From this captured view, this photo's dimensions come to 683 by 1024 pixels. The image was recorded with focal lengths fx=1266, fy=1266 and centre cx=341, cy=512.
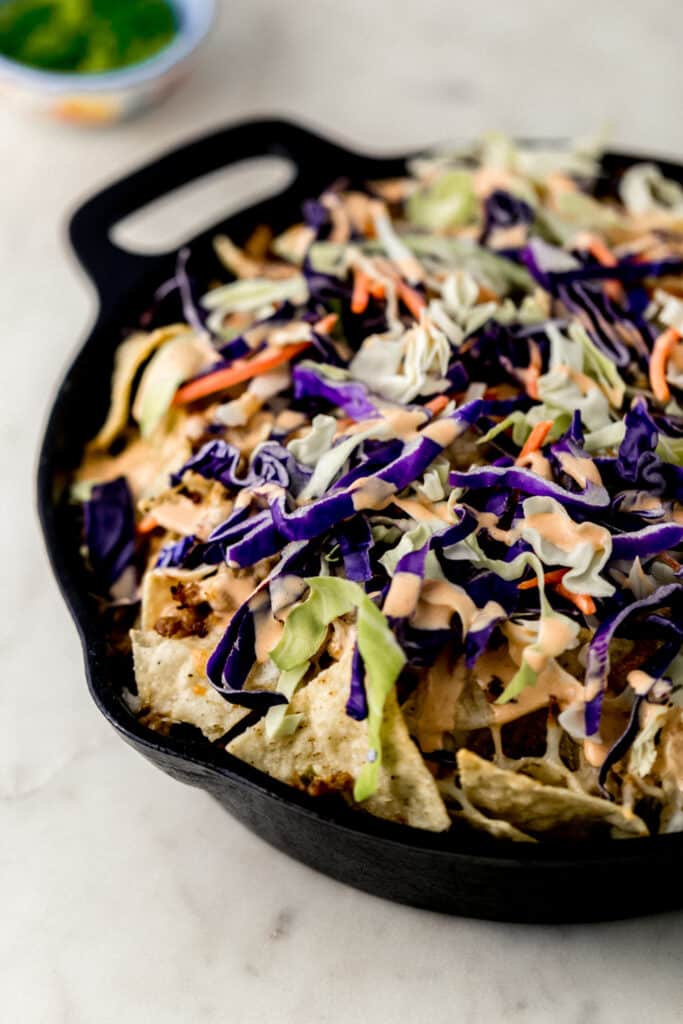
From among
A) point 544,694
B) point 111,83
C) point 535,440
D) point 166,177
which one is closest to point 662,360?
point 535,440

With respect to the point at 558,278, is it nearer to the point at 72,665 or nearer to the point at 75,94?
the point at 72,665

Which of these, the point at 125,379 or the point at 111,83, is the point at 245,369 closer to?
the point at 125,379

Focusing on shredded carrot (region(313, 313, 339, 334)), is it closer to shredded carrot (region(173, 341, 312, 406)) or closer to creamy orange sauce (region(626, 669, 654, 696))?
shredded carrot (region(173, 341, 312, 406))

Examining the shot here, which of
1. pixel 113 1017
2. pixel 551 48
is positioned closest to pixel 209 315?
pixel 113 1017

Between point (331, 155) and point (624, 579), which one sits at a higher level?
point (331, 155)

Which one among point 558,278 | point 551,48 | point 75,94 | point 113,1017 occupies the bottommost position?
point 113,1017

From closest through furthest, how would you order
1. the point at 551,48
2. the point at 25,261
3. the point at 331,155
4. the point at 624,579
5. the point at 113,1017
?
the point at 624,579 < the point at 113,1017 < the point at 331,155 < the point at 25,261 < the point at 551,48
